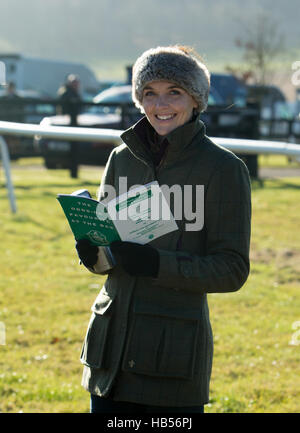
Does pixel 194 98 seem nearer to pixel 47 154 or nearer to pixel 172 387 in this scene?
pixel 172 387

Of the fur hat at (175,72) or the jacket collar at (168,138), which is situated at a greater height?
the fur hat at (175,72)

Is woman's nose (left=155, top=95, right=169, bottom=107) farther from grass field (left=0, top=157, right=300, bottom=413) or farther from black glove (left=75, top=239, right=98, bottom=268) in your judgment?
grass field (left=0, top=157, right=300, bottom=413)

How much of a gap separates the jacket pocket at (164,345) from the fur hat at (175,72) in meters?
0.74

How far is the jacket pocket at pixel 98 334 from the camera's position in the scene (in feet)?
8.11

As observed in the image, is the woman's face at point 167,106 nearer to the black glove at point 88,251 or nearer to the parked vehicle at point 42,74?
the black glove at point 88,251

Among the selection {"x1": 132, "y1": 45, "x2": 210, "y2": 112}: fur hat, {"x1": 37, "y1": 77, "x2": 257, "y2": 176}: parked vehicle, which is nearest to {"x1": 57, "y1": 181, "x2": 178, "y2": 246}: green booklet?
{"x1": 132, "y1": 45, "x2": 210, "y2": 112}: fur hat

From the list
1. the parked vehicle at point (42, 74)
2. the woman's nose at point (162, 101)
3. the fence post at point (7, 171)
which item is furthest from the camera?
the parked vehicle at point (42, 74)

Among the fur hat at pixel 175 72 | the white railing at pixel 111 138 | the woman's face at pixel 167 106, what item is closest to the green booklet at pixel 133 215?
the woman's face at pixel 167 106

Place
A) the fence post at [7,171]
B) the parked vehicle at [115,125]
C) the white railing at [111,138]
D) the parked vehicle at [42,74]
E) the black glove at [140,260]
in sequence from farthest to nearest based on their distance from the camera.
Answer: the parked vehicle at [42,74] → the parked vehicle at [115,125] → the fence post at [7,171] → the white railing at [111,138] → the black glove at [140,260]

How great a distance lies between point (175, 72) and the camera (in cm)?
245

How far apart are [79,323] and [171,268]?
343 cm

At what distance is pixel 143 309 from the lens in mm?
2402

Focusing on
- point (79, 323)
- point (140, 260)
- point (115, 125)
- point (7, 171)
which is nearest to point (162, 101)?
point (140, 260)
